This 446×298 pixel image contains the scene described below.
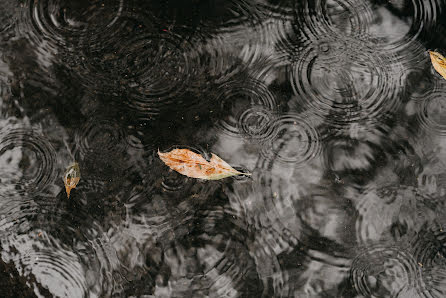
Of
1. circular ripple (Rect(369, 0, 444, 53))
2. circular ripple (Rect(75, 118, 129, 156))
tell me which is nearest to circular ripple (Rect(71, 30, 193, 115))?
circular ripple (Rect(75, 118, 129, 156))

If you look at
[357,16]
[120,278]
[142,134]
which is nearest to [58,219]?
[120,278]

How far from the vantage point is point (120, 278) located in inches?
78.2

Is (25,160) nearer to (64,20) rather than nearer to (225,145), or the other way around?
(64,20)

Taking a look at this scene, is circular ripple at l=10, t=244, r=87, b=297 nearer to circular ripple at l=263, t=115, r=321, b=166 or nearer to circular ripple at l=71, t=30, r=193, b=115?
circular ripple at l=71, t=30, r=193, b=115

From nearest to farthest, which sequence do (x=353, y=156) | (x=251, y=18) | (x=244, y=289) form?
(x=244, y=289), (x=353, y=156), (x=251, y=18)

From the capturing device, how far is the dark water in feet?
6.58

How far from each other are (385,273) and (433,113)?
754 millimetres

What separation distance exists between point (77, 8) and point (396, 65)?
1522 millimetres

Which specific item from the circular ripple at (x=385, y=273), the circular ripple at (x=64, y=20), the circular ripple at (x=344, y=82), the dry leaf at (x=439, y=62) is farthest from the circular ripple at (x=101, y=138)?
the dry leaf at (x=439, y=62)

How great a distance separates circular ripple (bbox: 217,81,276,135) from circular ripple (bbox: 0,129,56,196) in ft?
2.55

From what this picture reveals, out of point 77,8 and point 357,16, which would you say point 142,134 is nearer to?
point 77,8

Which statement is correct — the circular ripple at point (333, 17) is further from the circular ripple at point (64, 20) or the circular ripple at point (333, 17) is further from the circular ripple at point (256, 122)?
the circular ripple at point (64, 20)

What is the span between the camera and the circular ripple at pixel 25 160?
82.3 inches

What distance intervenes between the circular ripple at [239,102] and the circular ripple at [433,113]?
674mm
